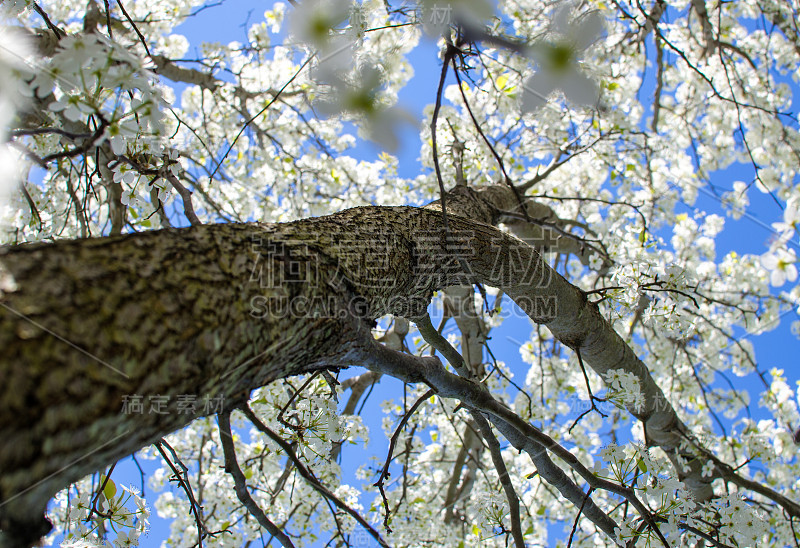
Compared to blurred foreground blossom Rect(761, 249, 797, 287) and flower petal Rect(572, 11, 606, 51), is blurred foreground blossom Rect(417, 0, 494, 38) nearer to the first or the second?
flower petal Rect(572, 11, 606, 51)

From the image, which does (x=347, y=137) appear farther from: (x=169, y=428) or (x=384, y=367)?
(x=169, y=428)

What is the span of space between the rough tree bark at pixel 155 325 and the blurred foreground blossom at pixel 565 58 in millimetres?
489

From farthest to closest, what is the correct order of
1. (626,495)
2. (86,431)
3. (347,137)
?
(347,137) < (626,495) < (86,431)

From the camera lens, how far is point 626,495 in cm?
112

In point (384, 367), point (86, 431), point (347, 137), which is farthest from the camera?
point (347, 137)

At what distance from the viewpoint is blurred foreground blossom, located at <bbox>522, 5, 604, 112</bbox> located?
1.82 feet

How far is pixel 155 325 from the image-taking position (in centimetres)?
57

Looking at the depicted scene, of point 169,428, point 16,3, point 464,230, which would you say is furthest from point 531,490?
point 16,3

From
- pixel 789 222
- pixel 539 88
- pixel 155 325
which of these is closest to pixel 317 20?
pixel 539 88

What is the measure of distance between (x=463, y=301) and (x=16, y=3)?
2.14m

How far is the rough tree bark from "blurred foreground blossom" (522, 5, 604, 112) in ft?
1.60

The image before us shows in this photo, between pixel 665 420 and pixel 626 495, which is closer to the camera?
pixel 626 495

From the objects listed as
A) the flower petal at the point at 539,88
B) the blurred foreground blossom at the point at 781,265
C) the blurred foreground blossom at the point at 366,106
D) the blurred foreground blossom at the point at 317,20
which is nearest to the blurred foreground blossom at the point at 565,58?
the flower petal at the point at 539,88

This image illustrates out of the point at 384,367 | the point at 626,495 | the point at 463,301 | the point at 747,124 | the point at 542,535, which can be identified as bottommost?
the point at 626,495
